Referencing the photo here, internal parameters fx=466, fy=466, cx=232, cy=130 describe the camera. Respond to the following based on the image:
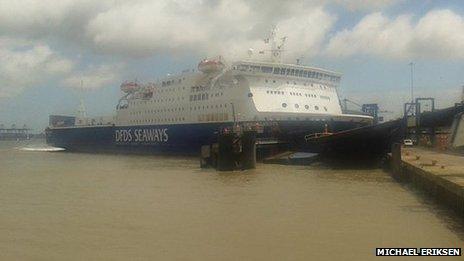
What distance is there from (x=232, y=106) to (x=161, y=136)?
23.3ft

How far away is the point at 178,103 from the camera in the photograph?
114ft

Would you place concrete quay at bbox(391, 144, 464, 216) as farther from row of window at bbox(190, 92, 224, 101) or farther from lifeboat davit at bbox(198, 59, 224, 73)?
lifeboat davit at bbox(198, 59, 224, 73)

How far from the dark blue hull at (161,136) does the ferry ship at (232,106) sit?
6 cm

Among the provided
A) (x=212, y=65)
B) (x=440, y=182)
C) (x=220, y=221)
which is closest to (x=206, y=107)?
(x=212, y=65)

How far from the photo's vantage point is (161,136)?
114 feet

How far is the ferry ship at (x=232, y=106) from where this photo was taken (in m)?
28.5

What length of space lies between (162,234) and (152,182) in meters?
8.49

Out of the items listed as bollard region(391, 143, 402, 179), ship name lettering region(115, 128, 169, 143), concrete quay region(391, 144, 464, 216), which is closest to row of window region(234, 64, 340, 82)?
ship name lettering region(115, 128, 169, 143)

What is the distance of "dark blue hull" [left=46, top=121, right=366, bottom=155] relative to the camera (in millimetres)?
26750

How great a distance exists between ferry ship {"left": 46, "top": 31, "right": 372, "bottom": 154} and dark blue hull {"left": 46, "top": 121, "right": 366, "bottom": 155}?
0.06 m

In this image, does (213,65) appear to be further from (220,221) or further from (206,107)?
(220,221)

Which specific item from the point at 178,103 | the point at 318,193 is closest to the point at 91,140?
the point at 178,103

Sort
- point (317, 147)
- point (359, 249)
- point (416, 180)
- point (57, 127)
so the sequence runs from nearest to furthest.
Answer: point (359, 249)
point (416, 180)
point (317, 147)
point (57, 127)

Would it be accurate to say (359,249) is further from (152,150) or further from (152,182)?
(152,150)
